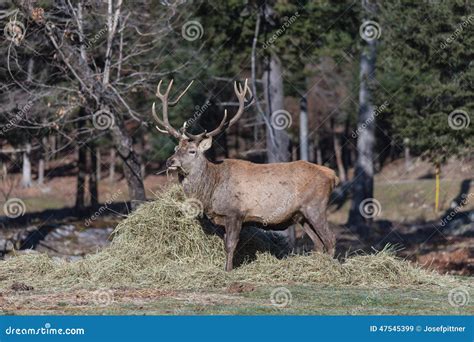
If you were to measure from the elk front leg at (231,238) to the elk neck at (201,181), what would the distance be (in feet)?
2.05

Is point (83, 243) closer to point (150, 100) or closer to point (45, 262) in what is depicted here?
point (150, 100)

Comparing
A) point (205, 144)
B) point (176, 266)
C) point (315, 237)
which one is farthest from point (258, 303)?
point (205, 144)

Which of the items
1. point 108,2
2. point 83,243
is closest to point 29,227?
point 83,243

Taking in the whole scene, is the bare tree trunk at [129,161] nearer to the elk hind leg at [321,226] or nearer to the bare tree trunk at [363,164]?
the elk hind leg at [321,226]

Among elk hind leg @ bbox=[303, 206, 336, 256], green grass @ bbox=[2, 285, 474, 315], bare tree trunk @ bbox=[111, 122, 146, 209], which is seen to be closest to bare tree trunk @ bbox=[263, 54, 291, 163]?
bare tree trunk @ bbox=[111, 122, 146, 209]

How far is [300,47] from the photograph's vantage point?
2627cm

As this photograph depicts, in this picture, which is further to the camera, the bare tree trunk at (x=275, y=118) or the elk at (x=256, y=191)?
the bare tree trunk at (x=275, y=118)

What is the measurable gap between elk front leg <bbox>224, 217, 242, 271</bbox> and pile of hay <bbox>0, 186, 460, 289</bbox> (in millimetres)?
221

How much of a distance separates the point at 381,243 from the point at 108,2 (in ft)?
52.8

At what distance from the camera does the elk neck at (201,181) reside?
16438 mm

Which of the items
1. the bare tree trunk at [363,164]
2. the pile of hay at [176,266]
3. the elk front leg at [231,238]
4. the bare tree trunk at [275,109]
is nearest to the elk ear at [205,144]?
the pile of hay at [176,266]

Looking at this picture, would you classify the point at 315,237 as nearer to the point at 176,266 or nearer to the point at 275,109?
the point at 176,266

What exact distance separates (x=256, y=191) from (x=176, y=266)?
6.64 ft

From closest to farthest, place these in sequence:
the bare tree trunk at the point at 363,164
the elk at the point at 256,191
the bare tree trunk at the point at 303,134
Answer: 1. the elk at the point at 256,191
2. the bare tree trunk at the point at 363,164
3. the bare tree trunk at the point at 303,134
